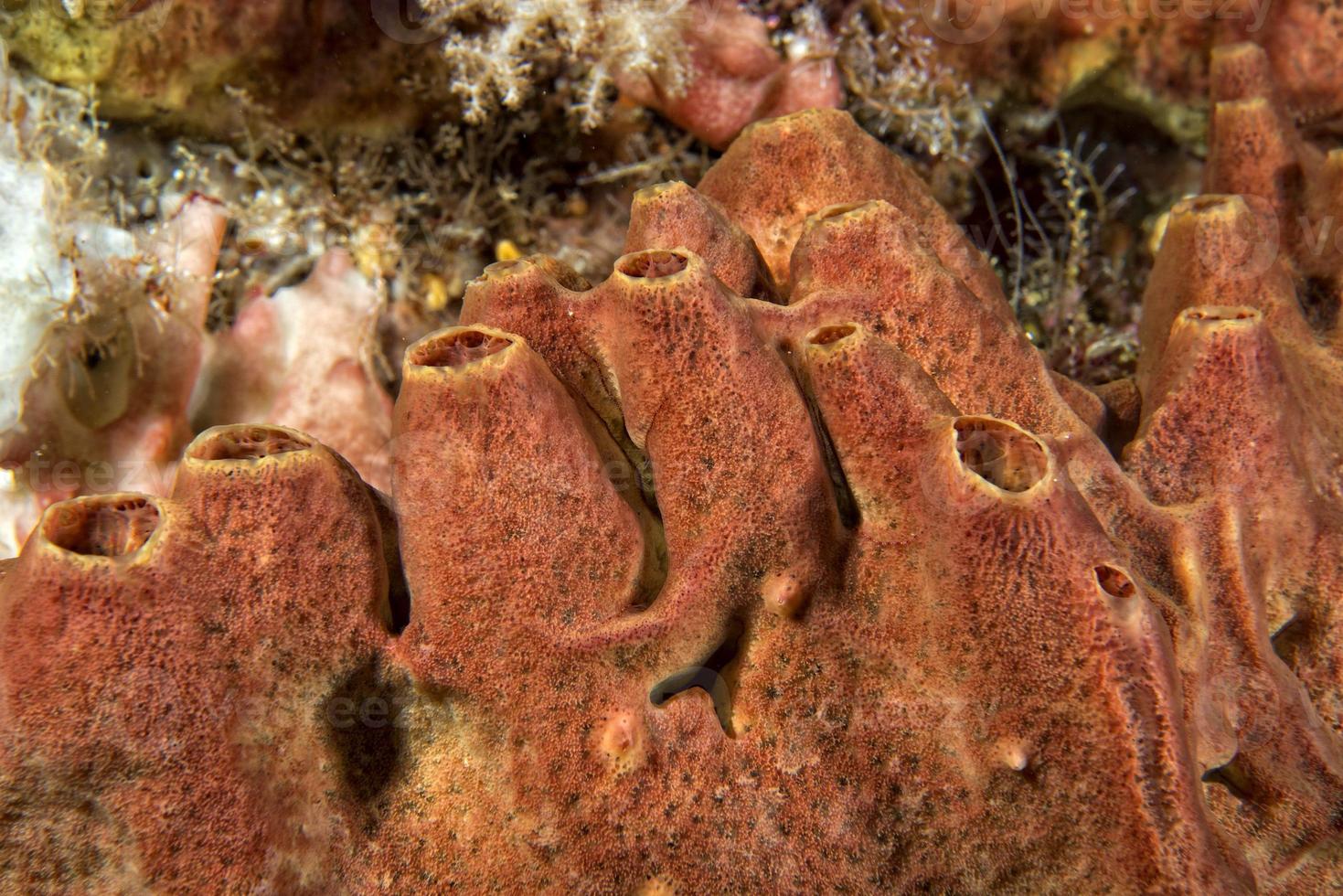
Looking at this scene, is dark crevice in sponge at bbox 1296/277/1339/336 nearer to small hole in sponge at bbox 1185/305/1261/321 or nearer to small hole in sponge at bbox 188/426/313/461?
small hole in sponge at bbox 1185/305/1261/321

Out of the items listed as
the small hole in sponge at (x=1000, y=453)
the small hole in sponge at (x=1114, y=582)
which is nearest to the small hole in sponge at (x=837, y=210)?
the small hole in sponge at (x=1000, y=453)

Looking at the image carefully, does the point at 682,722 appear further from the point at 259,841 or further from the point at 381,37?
the point at 381,37

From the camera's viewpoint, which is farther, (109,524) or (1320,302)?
(1320,302)

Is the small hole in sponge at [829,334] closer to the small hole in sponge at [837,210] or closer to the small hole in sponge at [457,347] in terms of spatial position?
the small hole in sponge at [837,210]

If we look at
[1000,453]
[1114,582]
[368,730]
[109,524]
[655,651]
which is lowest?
[368,730]

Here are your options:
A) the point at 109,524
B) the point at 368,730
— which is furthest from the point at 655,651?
the point at 109,524

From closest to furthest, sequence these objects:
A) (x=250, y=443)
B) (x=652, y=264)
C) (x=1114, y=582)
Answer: (x=1114, y=582) → (x=250, y=443) → (x=652, y=264)

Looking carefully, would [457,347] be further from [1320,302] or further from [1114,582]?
[1320,302]
